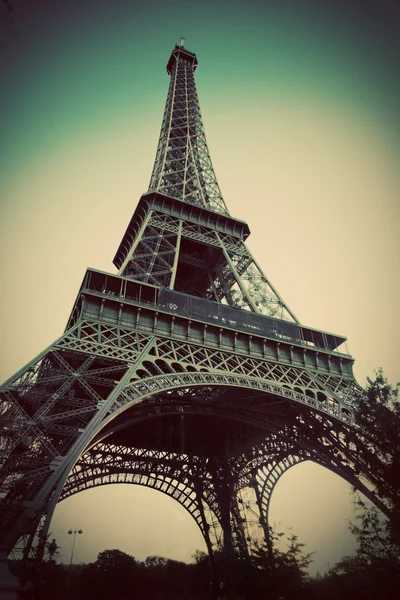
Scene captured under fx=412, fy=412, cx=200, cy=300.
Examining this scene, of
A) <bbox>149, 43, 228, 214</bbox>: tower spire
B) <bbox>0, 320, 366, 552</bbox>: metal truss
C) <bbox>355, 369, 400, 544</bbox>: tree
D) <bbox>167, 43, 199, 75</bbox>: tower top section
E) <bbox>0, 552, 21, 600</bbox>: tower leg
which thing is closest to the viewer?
<bbox>0, 552, 21, 600</bbox>: tower leg

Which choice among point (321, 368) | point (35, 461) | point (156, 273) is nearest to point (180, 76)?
point (156, 273)

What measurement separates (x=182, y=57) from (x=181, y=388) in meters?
52.9

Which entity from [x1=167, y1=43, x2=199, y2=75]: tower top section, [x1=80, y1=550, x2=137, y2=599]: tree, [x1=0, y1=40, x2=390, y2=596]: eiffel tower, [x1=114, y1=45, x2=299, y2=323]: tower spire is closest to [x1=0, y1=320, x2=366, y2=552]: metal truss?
[x1=0, y1=40, x2=390, y2=596]: eiffel tower

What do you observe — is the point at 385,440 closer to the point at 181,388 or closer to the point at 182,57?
the point at 181,388

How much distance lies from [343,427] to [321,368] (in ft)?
12.5

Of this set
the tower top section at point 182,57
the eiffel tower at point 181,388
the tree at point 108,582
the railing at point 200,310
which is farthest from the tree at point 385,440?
the tower top section at point 182,57

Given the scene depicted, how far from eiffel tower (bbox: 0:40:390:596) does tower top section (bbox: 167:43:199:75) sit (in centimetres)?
2513

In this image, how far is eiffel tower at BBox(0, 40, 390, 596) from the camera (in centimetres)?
1398

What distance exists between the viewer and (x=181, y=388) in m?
18.0

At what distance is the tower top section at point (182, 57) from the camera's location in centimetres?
5547

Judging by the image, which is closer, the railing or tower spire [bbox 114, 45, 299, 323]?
the railing

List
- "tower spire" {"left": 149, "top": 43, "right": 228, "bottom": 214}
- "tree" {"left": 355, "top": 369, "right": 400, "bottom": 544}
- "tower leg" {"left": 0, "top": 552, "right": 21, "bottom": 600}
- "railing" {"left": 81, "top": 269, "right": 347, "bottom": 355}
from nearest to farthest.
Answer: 1. "tower leg" {"left": 0, "top": 552, "right": 21, "bottom": 600}
2. "tree" {"left": 355, "top": 369, "right": 400, "bottom": 544}
3. "railing" {"left": 81, "top": 269, "right": 347, "bottom": 355}
4. "tower spire" {"left": 149, "top": 43, "right": 228, "bottom": 214}

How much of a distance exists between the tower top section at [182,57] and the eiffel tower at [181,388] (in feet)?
82.4

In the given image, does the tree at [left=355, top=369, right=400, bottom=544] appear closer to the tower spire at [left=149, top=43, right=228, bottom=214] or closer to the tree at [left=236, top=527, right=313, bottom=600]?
the tree at [left=236, top=527, right=313, bottom=600]
